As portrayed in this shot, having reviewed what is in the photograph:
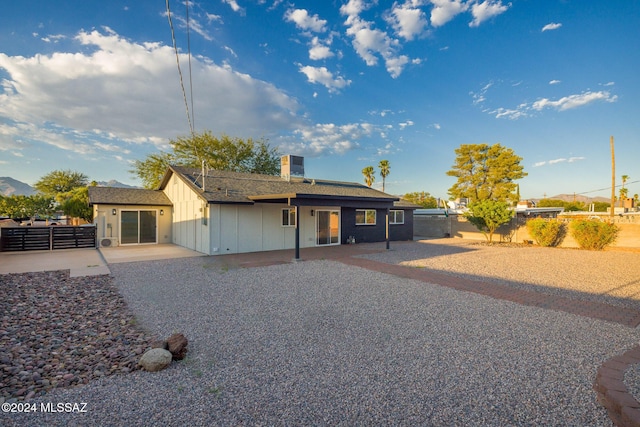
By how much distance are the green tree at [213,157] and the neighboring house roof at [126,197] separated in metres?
10.1

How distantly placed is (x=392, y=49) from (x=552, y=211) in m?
19.7

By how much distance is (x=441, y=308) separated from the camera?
5242mm

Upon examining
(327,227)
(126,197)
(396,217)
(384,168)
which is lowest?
(327,227)

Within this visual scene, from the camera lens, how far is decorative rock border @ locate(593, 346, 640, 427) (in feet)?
7.37

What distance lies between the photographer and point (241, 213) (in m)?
12.4

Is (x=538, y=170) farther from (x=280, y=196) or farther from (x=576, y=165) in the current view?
(x=280, y=196)

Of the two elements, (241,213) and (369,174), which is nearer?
(241,213)

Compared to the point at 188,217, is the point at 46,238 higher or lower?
lower

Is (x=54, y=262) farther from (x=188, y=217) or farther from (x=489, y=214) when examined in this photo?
(x=489, y=214)

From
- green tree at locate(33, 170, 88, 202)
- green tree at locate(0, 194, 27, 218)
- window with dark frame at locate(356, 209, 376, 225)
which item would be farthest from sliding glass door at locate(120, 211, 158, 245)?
green tree at locate(33, 170, 88, 202)

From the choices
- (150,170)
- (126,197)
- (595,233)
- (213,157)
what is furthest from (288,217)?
(150,170)

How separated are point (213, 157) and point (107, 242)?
1716 cm

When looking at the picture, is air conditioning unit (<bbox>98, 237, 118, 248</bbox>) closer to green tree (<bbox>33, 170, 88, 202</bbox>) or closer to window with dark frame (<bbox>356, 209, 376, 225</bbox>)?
window with dark frame (<bbox>356, 209, 376, 225</bbox>)

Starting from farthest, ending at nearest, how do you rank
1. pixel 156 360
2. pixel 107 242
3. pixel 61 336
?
pixel 107 242 → pixel 61 336 → pixel 156 360
